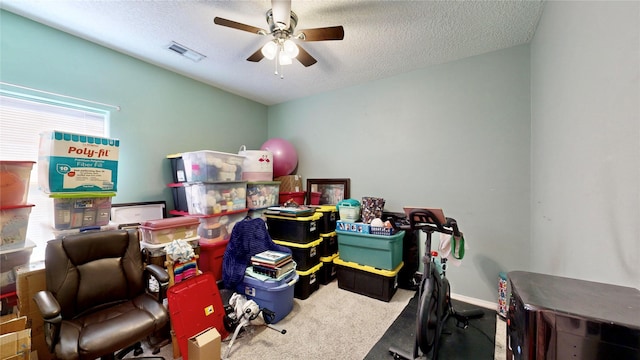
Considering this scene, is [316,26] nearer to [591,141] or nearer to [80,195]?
[591,141]

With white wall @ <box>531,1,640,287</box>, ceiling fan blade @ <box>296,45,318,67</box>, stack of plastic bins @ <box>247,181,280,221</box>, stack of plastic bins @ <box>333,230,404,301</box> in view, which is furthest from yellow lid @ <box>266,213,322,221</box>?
white wall @ <box>531,1,640,287</box>

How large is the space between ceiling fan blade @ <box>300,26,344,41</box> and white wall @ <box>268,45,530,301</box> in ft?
4.95

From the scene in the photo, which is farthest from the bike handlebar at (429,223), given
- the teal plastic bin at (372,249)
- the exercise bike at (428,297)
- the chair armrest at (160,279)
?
the chair armrest at (160,279)

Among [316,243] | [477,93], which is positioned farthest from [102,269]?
[477,93]

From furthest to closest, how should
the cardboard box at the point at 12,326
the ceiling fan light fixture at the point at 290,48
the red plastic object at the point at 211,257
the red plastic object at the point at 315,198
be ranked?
the red plastic object at the point at 315,198 < the red plastic object at the point at 211,257 < the ceiling fan light fixture at the point at 290,48 < the cardboard box at the point at 12,326

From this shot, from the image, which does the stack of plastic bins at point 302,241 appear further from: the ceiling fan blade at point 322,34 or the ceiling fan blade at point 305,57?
the ceiling fan blade at point 322,34

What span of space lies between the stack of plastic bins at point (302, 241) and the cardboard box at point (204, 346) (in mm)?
1071

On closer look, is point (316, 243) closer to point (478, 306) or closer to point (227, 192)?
point (227, 192)

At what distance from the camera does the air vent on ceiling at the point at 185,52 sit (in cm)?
227

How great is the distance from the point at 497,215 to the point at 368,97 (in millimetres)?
2051

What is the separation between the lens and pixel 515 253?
89.4 inches

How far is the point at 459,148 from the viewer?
2545mm

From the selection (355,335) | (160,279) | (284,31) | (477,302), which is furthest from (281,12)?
(477,302)

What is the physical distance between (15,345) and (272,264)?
1467mm
